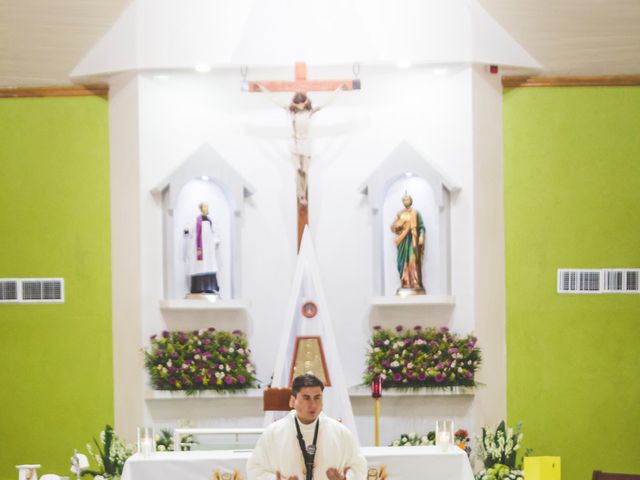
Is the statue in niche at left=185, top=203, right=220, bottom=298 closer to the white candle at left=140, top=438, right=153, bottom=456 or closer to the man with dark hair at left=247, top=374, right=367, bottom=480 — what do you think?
the white candle at left=140, top=438, right=153, bottom=456

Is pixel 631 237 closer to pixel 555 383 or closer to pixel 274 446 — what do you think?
pixel 555 383

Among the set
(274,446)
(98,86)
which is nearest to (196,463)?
(274,446)

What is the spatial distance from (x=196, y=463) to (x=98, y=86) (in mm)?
4107

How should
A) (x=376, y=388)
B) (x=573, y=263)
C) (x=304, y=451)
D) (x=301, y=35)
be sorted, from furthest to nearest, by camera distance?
(x=573, y=263)
(x=301, y=35)
(x=376, y=388)
(x=304, y=451)

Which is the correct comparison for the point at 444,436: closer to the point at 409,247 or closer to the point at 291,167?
the point at 409,247

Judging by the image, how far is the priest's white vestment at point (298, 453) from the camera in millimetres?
6004

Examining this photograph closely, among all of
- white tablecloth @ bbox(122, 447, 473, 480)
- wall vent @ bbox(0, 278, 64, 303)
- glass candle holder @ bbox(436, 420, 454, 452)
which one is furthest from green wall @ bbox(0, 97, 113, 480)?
glass candle holder @ bbox(436, 420, 454, 452)

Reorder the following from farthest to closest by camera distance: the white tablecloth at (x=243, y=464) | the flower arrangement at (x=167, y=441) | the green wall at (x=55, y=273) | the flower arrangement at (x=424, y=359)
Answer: the green wall at (x=55, y=273), the flower arrangement at (x=424, y=359), the flower arrangement at (x=167, y=441), the white tablecloth at (x=243, y=464)

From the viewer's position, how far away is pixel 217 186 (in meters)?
9.45

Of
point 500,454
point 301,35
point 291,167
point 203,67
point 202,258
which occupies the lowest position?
point 500,454

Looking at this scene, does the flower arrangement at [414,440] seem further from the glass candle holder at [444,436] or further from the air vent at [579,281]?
the glass candle holder at [444,436]

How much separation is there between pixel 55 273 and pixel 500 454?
3.97 meters

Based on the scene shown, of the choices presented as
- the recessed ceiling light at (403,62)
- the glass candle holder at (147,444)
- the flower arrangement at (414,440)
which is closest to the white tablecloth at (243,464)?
the glass candle holder at (147,444)

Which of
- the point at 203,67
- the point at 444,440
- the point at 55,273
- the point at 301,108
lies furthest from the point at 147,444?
the point at 203,67
